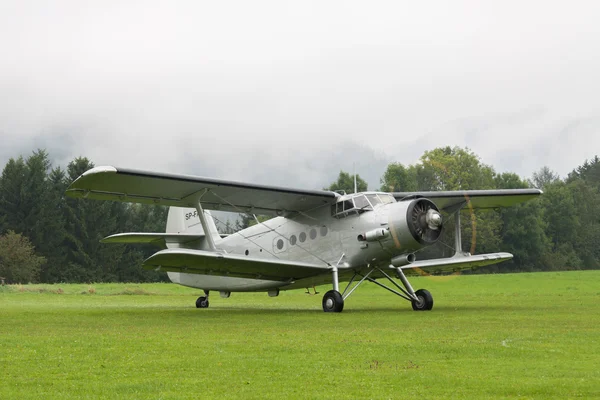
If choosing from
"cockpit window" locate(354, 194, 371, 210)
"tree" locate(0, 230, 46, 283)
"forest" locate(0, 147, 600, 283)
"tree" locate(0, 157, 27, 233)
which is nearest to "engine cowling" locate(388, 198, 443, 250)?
"cockpit window" locate(354, 194, 371, 210)

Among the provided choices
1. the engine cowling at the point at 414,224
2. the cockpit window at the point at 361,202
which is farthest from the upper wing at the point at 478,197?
the engine cowling at the point at 414,224

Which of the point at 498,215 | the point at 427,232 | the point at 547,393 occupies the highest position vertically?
the point at 498,215

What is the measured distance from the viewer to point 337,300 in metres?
18.4

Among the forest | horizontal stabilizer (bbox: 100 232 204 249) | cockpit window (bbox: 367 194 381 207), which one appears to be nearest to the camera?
cockpit window (bbox: 367 194 381 207)

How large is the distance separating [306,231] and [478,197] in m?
5.74

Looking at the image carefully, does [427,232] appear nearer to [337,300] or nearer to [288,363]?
[337,300]

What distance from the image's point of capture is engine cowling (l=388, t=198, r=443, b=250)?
1823cm

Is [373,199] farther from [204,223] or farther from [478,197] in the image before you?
[204,223]

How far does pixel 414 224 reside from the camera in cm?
1820

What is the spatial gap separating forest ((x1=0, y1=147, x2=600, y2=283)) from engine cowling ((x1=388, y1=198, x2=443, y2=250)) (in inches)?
1929

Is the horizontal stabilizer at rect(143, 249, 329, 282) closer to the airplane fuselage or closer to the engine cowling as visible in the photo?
the airplane fuselage

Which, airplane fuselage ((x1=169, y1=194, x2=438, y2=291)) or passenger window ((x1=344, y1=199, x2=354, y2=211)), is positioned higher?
passenger window ((x1=344, y1=199, x2=354, y2=211))

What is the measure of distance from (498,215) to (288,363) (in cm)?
8617

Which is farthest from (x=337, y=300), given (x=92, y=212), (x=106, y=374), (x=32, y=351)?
(x=92, y=212)
